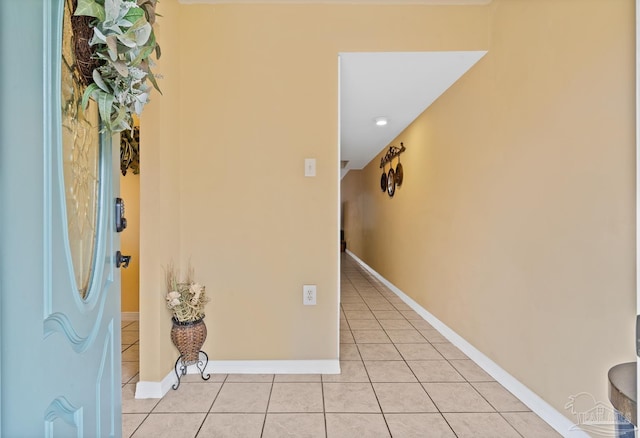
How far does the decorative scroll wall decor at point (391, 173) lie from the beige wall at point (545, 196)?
113 centimetres

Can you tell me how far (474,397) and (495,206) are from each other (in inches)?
46.9

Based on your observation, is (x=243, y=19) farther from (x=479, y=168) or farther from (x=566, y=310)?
(x=566, y=310)

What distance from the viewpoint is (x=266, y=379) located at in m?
1.99

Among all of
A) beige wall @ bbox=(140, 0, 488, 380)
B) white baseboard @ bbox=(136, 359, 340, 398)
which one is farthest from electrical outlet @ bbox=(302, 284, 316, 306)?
white baseboard @ bbox=(136, 359, 340, 398)

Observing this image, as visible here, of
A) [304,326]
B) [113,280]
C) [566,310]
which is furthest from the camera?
[304,326]

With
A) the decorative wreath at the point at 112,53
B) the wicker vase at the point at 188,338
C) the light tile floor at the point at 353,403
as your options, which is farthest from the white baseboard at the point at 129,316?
the decorative wreath at the point at 112,53

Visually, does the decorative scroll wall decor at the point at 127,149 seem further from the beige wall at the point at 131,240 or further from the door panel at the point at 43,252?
the door panel at the point at 43,252

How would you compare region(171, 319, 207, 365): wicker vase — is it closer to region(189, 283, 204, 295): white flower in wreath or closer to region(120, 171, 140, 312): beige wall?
region(189, 283, 204, 295): white flower in wreath

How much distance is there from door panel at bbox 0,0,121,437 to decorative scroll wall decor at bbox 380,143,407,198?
137 inches

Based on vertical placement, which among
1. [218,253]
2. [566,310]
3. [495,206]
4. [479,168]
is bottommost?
[566,310]

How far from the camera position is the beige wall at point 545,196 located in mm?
1252

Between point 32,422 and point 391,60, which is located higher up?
point 391,60

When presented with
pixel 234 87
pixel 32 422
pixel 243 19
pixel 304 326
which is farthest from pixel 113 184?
pixel 243 19

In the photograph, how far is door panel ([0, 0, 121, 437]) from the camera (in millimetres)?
507
